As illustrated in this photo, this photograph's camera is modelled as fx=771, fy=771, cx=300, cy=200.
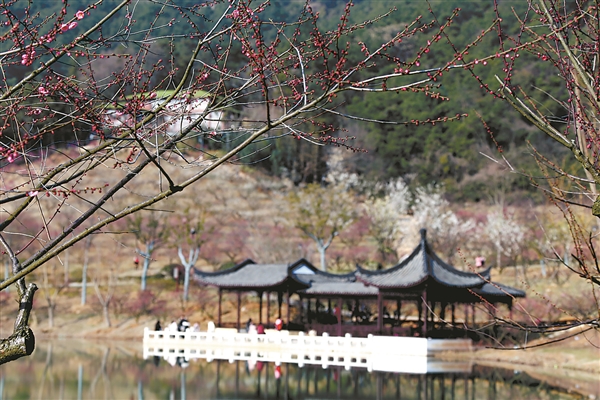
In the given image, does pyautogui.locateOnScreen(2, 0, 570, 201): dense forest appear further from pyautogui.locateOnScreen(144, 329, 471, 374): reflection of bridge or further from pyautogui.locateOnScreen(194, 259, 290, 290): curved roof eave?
pyautogui.locateOnScreen(144, 329, 471, 374): reflection of bridge

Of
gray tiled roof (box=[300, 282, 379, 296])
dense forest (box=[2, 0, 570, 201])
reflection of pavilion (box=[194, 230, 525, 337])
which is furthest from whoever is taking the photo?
dense forest (box=[2, 0, 570, 201])

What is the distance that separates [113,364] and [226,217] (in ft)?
59.2

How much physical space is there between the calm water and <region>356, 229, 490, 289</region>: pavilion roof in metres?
3.23

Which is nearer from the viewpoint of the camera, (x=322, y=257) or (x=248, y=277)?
(x=248, y=277)

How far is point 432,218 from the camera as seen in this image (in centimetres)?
3500

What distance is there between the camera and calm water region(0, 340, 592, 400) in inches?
507

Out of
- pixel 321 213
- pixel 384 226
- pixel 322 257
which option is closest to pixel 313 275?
pixel 322 257

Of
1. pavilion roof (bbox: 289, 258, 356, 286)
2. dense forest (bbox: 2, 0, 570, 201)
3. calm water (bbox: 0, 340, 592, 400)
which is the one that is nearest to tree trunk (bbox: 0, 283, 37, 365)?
calm water (bbox: 0, 340, 592, 400)

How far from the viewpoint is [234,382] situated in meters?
14.7

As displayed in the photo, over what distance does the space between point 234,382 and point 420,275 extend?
27.0ft

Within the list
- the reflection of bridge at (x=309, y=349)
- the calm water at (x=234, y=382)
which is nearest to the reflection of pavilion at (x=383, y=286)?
the reflection of bridge at (x=309, y=349)

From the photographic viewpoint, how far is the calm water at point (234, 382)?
507 inches

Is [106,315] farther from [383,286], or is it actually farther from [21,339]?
[21,339]

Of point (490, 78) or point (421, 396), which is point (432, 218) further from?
point (421, 396)
